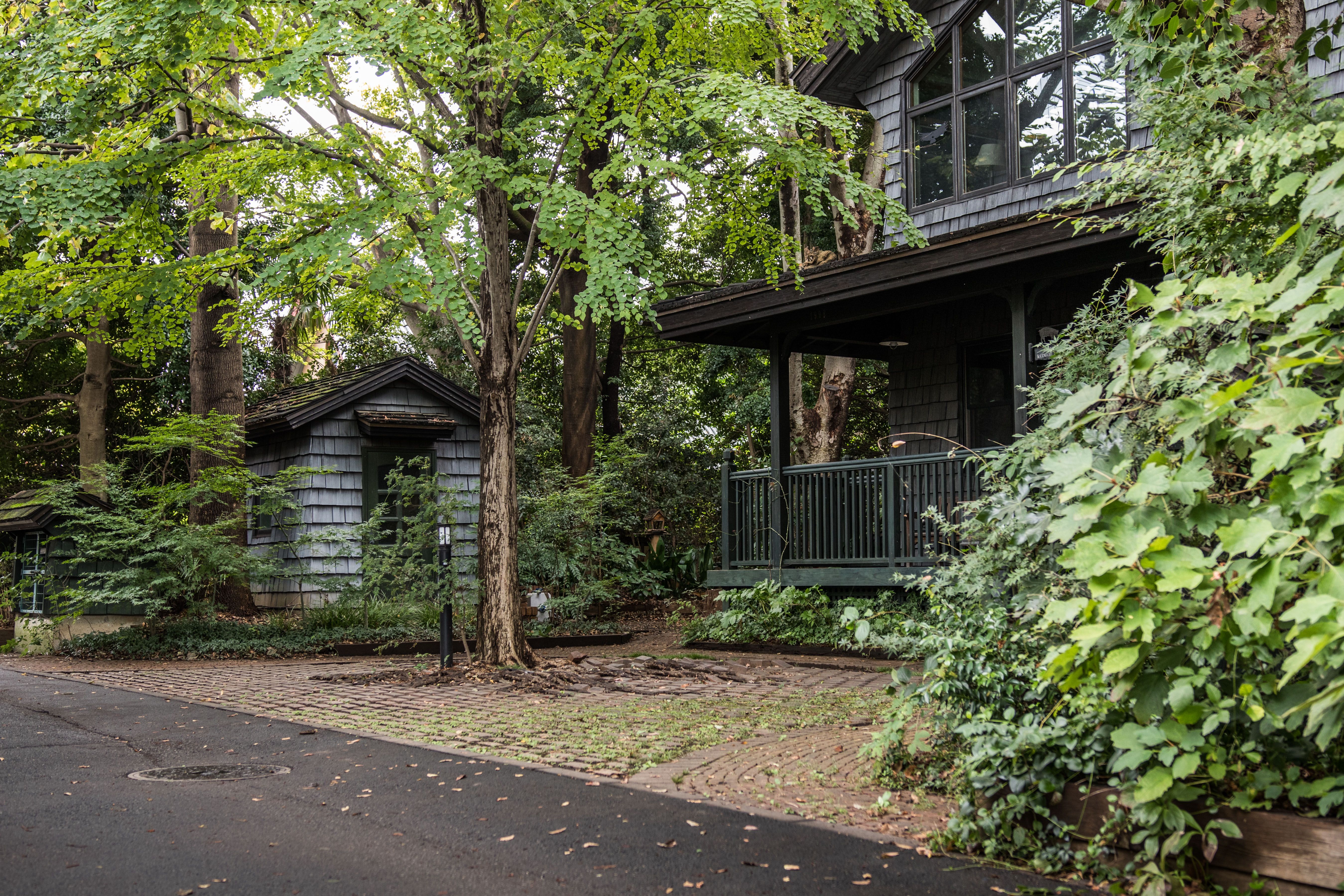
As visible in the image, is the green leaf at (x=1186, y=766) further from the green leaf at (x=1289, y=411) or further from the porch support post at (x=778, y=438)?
the porch support post at (x=778, y=438)

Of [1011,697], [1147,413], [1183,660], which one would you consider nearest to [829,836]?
[1011,697]

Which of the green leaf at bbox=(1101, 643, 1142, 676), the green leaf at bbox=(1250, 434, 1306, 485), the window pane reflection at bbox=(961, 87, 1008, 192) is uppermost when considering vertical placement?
the window pane reflection at bbox=(961, 87, 1008, 192)

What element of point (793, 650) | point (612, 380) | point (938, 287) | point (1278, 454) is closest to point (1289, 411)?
point (1278, 454)

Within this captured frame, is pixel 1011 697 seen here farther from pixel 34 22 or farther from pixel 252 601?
pixel 252 601

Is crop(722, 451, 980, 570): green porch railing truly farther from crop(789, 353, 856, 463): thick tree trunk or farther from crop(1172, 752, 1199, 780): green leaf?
crop(1172, 752, 1199, 780): green leaf

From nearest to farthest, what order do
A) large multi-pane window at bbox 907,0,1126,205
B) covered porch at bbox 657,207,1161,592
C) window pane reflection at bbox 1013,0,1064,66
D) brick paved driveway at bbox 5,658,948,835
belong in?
brick paved driveway at bbox 5,658,948,835
covered porch at bbox 657,207,1161,592
large multi-pane window at bbox 907,0,1126,205
window pane reflection at bbox 1013,0,1064,66

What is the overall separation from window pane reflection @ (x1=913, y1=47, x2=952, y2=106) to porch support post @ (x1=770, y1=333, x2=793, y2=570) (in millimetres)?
4182

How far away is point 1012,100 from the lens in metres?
14.0

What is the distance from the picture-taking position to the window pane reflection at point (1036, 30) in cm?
1380

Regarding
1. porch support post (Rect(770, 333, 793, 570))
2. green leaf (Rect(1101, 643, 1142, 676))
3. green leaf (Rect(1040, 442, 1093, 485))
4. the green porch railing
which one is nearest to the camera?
green leaf (Rect(1101, 643, 1142, 676))

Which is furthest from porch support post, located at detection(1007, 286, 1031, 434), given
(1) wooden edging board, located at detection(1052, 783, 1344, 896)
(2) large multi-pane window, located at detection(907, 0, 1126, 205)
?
(1) wooden edging board, located at detection(1052, 783, 1344, 896)

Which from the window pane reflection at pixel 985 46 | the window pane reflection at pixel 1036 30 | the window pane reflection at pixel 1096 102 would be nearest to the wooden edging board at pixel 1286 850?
the window pane reflection at pixel 1096 102

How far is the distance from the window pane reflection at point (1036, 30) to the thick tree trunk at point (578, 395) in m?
10.6

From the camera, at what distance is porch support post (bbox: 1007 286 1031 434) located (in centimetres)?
1131
